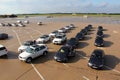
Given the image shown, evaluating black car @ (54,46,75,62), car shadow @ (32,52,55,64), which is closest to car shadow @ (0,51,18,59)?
car shadow @ (32,52,55,64)

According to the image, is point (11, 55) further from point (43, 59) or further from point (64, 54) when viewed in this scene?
point (64, 54)

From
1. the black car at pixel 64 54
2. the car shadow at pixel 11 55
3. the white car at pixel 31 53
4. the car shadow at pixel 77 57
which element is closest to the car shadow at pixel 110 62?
the car shadow at pixel 77 57

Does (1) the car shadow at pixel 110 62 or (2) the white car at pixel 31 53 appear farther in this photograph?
(2) the white car at pixel 31 53

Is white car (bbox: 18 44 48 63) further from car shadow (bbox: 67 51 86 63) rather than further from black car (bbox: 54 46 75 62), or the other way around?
car shadow (bbox: 67 51 86 63)

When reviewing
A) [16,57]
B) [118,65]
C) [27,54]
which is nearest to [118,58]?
[118,65]

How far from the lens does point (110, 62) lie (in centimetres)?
2619

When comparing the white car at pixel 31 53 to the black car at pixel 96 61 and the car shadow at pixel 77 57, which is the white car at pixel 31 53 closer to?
the car shadow at pixel 77 57

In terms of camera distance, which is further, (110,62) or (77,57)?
(77,57)

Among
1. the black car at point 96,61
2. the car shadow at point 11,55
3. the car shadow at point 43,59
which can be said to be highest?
the black car at point 96,61

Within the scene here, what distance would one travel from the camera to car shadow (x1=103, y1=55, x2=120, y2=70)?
944 inches

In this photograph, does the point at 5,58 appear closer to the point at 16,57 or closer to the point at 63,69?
the point at 16,57

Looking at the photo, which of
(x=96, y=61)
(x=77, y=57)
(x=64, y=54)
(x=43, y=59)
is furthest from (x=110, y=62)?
(x=43, y=59)

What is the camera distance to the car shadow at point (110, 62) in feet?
78.6

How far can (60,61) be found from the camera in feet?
84.6
